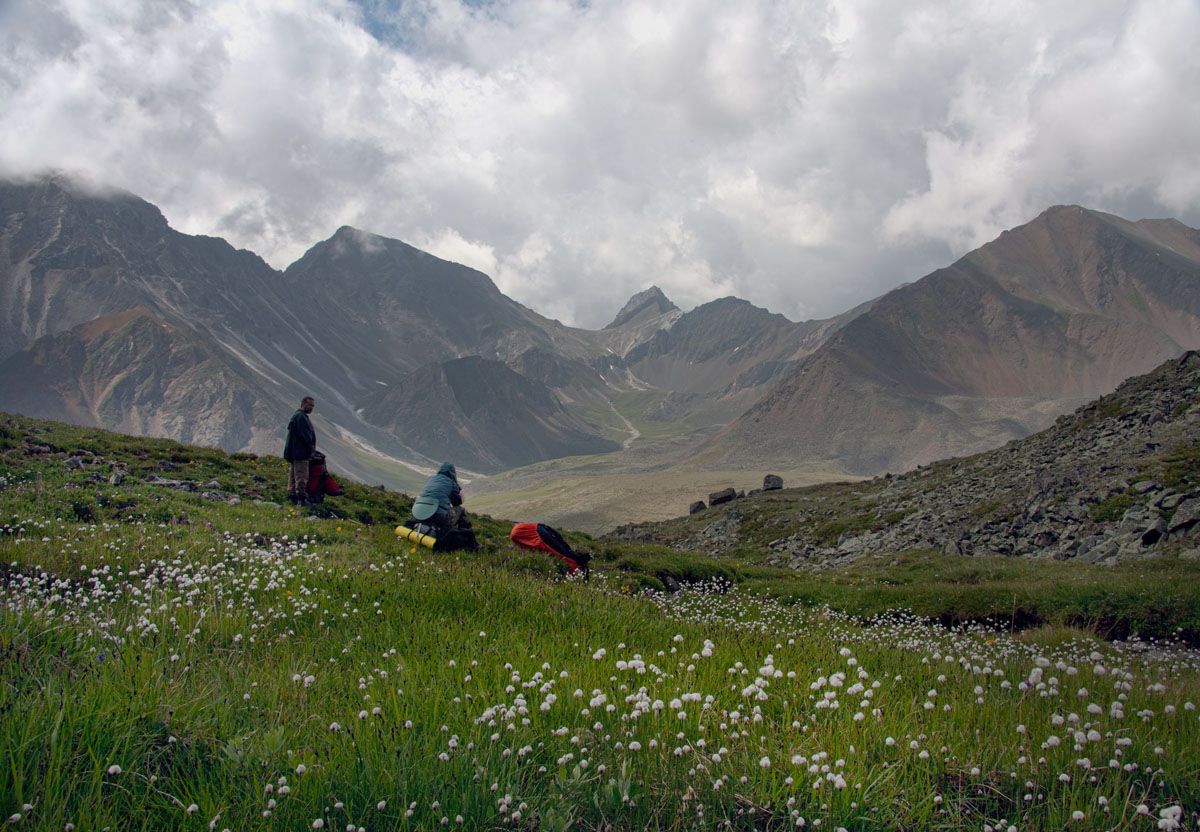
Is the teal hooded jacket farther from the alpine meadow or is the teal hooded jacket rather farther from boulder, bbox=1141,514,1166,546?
boulder, bbox=1141,514,1166,546

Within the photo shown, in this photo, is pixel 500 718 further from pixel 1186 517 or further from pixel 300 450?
pixel 1186 517

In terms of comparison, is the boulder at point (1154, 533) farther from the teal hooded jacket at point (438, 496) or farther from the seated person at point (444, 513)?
the teal hooded jacket at point (438, 496)

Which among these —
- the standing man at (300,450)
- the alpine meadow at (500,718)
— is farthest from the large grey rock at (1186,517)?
the standing man at (300,450)

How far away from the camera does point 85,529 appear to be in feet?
35.6

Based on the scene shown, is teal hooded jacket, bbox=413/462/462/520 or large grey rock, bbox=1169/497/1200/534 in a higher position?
large grey rock, bbox=1169/497/1200/534

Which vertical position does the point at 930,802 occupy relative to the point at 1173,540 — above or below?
below

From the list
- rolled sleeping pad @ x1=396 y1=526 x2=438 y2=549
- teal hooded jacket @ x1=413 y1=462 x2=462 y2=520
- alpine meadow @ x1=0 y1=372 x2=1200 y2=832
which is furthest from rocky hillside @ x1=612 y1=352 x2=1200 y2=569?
rolled sleeping pad @ x1=396 y1=526 x2=438 y2=549

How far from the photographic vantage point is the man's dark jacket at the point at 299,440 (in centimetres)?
1862

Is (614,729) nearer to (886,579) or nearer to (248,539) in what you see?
(248,539)


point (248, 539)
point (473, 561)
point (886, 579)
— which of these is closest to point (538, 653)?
point (473, 561)

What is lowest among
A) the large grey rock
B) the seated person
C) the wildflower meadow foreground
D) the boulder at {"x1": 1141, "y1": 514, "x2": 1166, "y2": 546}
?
the wildflower meadow foreground

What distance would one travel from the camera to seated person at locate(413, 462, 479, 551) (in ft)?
46.4

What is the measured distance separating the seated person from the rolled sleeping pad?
0.14 metres

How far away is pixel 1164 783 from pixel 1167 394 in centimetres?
4466
